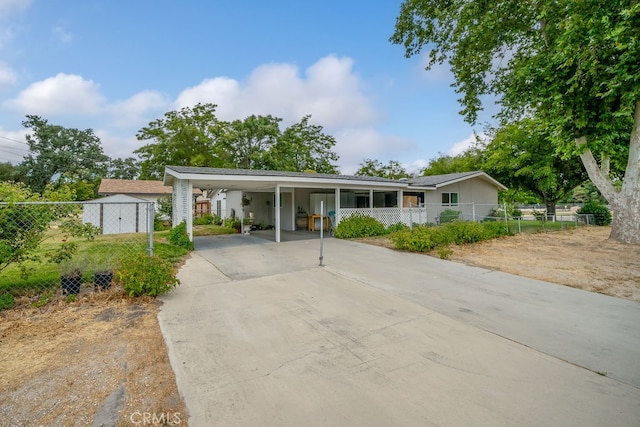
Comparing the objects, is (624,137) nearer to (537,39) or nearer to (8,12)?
(537,39)

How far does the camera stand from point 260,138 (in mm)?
27297

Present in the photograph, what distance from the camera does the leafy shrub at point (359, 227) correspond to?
1178 cm

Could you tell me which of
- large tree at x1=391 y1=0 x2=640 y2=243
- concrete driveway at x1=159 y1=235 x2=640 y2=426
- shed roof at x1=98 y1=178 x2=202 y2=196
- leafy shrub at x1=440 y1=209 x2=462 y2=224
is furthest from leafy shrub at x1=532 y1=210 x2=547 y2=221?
shed roof at x1=98 y1=178 x2=202 y2=196

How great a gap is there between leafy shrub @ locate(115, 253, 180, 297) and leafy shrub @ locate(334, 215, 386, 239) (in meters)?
7.88

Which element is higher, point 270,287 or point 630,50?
point 630,50

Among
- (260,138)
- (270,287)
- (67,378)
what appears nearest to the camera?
(67,378)

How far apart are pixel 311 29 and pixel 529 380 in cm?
1293

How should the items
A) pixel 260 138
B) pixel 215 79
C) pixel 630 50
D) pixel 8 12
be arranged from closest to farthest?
pixel 630 50 < pixel 8 12 < pixel 215 79 < pixel 260 138

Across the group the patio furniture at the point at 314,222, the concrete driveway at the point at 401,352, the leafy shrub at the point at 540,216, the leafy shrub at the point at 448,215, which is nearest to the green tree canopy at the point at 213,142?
the patio furniture at the point at 314,222

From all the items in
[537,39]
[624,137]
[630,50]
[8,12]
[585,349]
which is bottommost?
[585,349]

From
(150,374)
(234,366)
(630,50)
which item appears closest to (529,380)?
(234,366)

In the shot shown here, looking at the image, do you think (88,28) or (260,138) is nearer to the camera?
(88,28)

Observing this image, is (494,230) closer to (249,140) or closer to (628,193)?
(628,193)
